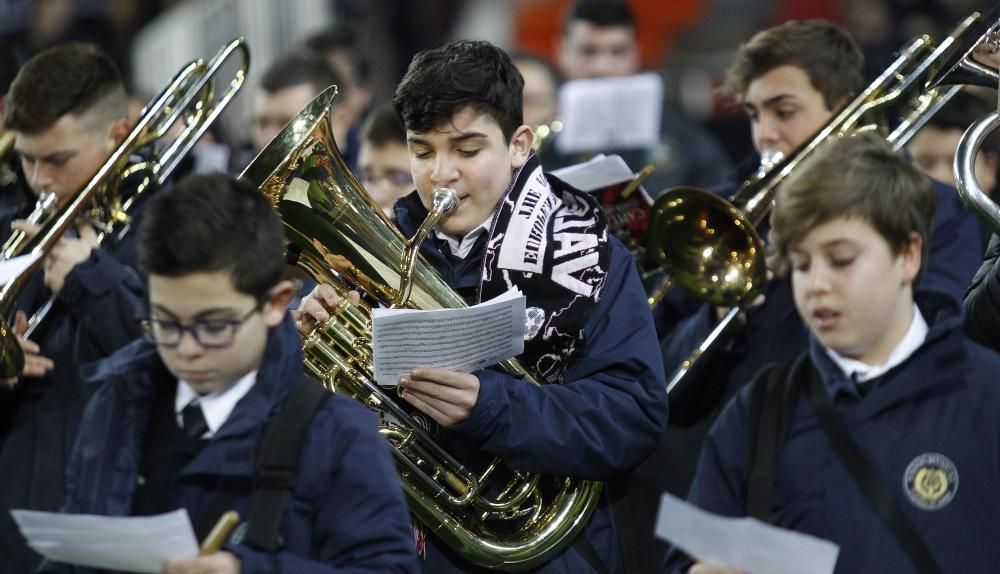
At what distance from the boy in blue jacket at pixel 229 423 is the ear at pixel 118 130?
6.83ft

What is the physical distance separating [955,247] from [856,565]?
5.59 feet

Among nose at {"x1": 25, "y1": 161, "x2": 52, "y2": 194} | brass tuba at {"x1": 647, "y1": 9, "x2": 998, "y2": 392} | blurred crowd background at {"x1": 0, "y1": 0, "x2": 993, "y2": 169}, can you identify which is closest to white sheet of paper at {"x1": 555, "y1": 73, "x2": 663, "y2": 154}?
blurred crowd background at {"x1": 0, "y1": 0, "x2": 993, "y2": 169}

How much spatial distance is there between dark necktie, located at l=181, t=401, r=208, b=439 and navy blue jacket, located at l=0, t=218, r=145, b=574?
4.58ft

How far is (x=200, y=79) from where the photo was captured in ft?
17.7

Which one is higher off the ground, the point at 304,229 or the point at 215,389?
the point at 304,229

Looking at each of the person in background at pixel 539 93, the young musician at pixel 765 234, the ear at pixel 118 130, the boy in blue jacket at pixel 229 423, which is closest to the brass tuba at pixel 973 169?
the young musician at pixel 765 234

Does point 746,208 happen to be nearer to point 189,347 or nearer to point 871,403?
point 871,403

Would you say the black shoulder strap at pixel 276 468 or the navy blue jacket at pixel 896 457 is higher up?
the navy blue jacket at pixel 896 457

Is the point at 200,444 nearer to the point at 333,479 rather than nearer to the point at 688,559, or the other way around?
the point at 333,479

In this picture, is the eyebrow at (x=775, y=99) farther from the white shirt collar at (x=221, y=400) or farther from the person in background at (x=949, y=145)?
the white shirt collar at (x=221, y=400)

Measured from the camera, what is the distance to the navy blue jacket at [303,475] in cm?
313

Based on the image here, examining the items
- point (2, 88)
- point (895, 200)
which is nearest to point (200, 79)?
point (2, 88)

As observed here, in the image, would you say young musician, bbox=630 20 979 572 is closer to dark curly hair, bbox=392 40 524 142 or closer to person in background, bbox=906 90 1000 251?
person in background, bbox=906 90 1000 251

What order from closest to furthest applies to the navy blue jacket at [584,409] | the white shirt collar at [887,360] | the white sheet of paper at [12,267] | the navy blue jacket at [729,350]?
1. the white shirt collar at [887,360]
2. the navy blue jacket at [584,409]
3. the white sheet of paper at [12,267]
4. the navy blue jacket at [729,350]
